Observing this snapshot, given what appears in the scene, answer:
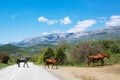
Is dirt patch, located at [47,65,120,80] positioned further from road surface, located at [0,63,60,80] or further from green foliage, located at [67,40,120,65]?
green foliage, located at [67,40,120,65]

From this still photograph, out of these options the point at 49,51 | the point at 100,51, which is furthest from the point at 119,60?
the point at 49,51

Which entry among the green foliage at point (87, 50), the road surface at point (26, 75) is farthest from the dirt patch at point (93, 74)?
the green foliage at point (87, 50)

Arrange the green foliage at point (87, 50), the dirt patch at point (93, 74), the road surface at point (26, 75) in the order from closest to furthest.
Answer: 1. the road surface at point (26, 75)
2. the dirt patch at point (93, 74)
3. the green foliage at point (87, 50)

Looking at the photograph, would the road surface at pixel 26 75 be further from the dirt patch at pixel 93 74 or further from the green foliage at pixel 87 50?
the green foliage at pixel 87 50

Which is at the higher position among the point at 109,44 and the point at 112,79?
the point at 109,44

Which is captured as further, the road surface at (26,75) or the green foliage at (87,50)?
the green foliage at (87,50)

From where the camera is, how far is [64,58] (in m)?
73.0

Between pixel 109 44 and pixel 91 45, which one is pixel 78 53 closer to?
pixel 91 45

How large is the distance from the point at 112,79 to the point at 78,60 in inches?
1492

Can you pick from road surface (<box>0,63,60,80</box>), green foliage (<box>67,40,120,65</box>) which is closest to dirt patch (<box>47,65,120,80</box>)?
road surface (<box>0,63,60,80</box>)

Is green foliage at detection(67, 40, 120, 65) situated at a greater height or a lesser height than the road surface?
greater

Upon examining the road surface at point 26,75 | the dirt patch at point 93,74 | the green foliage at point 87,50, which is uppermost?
the green foliage at point 87,50

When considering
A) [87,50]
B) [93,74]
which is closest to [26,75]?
[93,74]

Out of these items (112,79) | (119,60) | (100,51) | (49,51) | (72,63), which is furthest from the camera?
(49,51)
